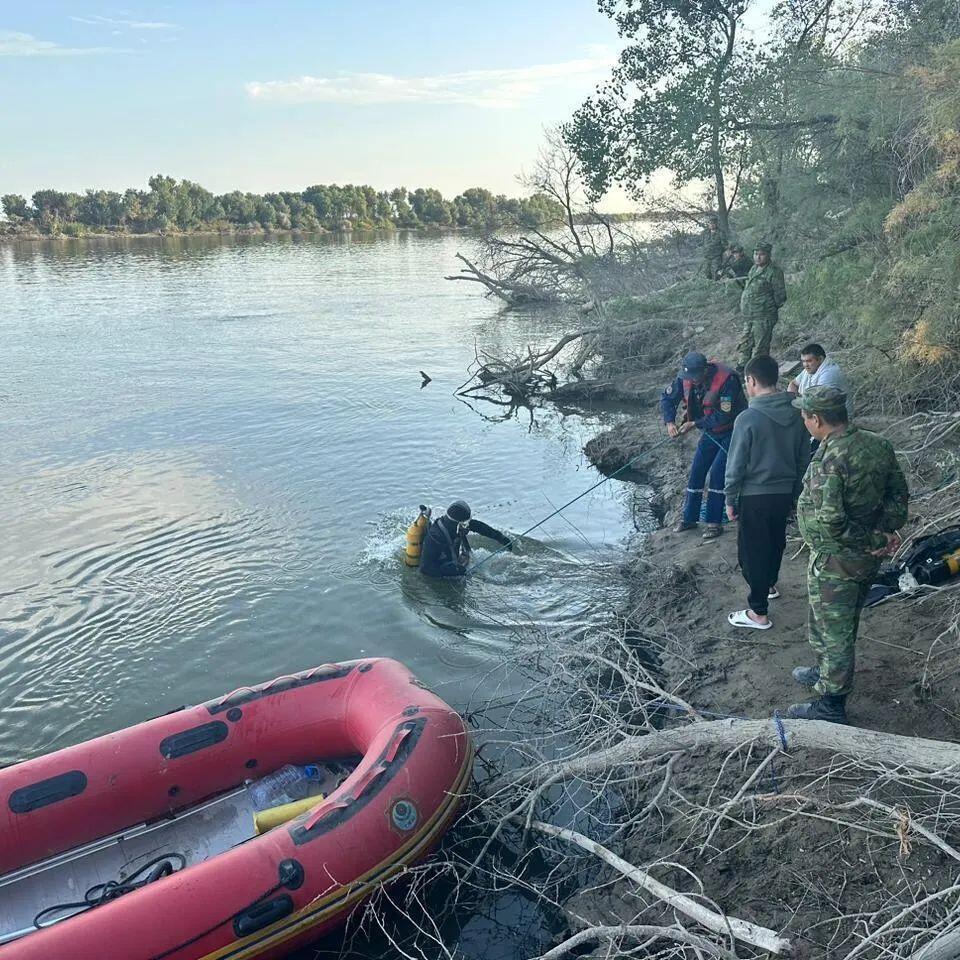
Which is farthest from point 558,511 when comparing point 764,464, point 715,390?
point 764,464

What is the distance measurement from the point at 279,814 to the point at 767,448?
367 centimetres

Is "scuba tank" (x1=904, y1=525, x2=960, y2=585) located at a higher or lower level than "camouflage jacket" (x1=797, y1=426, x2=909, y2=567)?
lower

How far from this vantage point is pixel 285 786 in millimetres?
5238

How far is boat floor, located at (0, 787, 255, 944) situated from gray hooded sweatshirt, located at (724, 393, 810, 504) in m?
3.73

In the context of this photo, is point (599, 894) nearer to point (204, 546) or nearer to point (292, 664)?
point (292, 664)

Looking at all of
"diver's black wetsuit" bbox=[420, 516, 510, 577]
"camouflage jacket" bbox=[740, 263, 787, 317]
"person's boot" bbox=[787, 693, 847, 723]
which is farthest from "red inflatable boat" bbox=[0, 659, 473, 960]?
"camouflage jacket" bbox=[740, 263, 787, 317]

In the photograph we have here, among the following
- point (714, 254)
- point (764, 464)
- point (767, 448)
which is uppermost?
point (714, 254)

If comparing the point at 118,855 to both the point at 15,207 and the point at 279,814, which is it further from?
the point at 15,207

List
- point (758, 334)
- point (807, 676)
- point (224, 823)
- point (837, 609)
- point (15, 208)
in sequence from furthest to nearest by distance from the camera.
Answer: point (15, 208) → point (758, 334) → point (224, 823) → point (807, 676) → point (837, 609)

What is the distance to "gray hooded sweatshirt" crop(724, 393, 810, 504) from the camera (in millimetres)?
5086

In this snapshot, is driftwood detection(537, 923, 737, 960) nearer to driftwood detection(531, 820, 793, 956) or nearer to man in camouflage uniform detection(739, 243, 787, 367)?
driftwood detection(531, 820, 793, 956)

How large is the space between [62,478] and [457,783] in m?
9.38

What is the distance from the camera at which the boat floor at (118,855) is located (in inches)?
175

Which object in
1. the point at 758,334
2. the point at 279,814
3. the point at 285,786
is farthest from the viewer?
the point at 758,334
